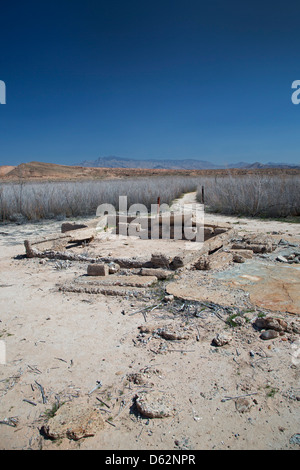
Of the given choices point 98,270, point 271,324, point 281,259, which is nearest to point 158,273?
point 98,270

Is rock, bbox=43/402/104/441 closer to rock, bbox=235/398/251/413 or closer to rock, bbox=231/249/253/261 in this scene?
rock, bbox=235/398/251/413

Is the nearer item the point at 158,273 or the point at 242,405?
the point at 242,405

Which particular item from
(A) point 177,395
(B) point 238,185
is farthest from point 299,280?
(B) point 238,185

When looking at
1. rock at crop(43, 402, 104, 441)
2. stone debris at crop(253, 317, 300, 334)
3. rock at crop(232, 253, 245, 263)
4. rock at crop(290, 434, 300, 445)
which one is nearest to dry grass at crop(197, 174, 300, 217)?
rock at crop(232, 253, 245, 263)

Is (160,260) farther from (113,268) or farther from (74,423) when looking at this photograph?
(74,423)

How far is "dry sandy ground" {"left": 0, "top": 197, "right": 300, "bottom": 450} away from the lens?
1.75m

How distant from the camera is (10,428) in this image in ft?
6.09

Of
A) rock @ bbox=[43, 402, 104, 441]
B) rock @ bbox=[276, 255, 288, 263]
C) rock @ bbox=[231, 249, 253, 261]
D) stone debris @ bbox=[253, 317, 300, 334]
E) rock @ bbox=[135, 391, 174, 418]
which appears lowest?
rock @ bbox=[43, 402, 104, 441]

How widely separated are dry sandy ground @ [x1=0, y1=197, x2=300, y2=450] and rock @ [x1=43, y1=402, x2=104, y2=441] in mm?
34

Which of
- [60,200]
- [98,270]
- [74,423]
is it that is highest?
[60,200]

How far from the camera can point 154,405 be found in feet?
6.32

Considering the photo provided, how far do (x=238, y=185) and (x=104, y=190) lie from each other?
5308mm

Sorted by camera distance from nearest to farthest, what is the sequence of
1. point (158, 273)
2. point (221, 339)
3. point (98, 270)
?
point (221, 339), point (158, 273), point (98, 270)

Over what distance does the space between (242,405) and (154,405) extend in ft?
1.76
